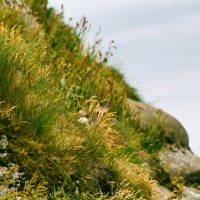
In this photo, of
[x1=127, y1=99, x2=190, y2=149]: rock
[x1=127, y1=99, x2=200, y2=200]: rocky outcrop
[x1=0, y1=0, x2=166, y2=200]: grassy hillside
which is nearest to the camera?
[x1=0, y1=0, x2=166, y2=200]: grassy hillside

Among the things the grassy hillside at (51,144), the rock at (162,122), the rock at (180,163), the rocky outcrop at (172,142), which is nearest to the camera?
the grassy hillside at (51,144)

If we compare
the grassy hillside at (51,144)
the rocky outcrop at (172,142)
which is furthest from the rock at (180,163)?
the grassy hillside at (51,144)

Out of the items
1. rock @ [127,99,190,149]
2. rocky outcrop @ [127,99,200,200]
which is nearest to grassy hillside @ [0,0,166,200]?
rocky outcrop @ [127,99,200,200]

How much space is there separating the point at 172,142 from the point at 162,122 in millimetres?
567

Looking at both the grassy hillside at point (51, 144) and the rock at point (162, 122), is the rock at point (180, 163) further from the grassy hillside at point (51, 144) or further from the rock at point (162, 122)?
the grassy hillside at point (51, 144)

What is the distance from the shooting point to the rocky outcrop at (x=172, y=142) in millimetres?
12305

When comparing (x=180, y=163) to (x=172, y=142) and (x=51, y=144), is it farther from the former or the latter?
(x=51, y=144)

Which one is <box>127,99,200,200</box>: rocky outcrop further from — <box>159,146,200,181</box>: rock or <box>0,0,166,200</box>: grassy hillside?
<box>0,0,166,200</box>: grassy hillside

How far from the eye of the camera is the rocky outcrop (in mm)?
12305

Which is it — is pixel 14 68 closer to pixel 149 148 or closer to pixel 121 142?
pixel 121 142

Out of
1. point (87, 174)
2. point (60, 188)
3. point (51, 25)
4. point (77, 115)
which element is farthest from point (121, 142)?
point (51, 25)

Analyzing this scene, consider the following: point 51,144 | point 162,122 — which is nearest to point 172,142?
point 162,122

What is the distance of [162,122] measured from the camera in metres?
13.1

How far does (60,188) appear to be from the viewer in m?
5.15
